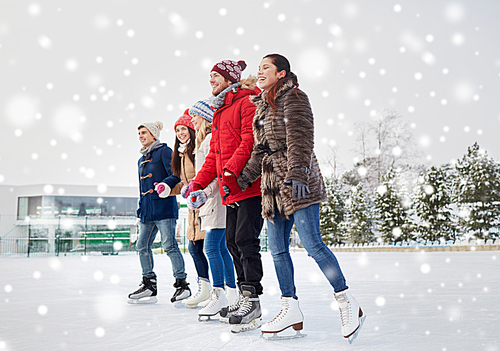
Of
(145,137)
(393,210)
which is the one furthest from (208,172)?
(393,210)

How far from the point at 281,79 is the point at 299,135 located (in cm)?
42

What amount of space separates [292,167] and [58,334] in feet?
5.16

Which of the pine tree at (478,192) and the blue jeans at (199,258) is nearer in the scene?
the blue jeans at (199,258)

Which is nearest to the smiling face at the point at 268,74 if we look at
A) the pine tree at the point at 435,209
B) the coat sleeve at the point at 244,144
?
the coat sleeve at the point at 244,144

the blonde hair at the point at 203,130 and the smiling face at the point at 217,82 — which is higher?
the smiling face at the point at 217,82

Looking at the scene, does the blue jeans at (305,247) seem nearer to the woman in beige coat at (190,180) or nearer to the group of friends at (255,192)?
the group of friends at (255,192)

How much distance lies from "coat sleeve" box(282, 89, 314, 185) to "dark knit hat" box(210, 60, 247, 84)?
72cm

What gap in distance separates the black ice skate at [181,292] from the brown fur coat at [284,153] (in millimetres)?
1480

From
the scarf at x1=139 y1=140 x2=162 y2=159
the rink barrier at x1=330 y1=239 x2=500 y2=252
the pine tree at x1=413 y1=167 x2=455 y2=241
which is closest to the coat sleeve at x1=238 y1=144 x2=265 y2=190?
the scarf at x1=139 y1=140 x2=162 y2=159

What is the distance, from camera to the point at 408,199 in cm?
2284

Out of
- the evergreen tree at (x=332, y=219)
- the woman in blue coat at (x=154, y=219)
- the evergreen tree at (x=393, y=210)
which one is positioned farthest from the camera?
the evergreen tree at (x=332, y=219)

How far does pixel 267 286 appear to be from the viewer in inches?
191

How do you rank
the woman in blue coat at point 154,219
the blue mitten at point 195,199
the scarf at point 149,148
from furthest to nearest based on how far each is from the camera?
1. the scarf at point 149,148
2. the woman in blue coat at point 154,219
3. the blue mitten at point 195,199

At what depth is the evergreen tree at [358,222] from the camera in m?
23.8
